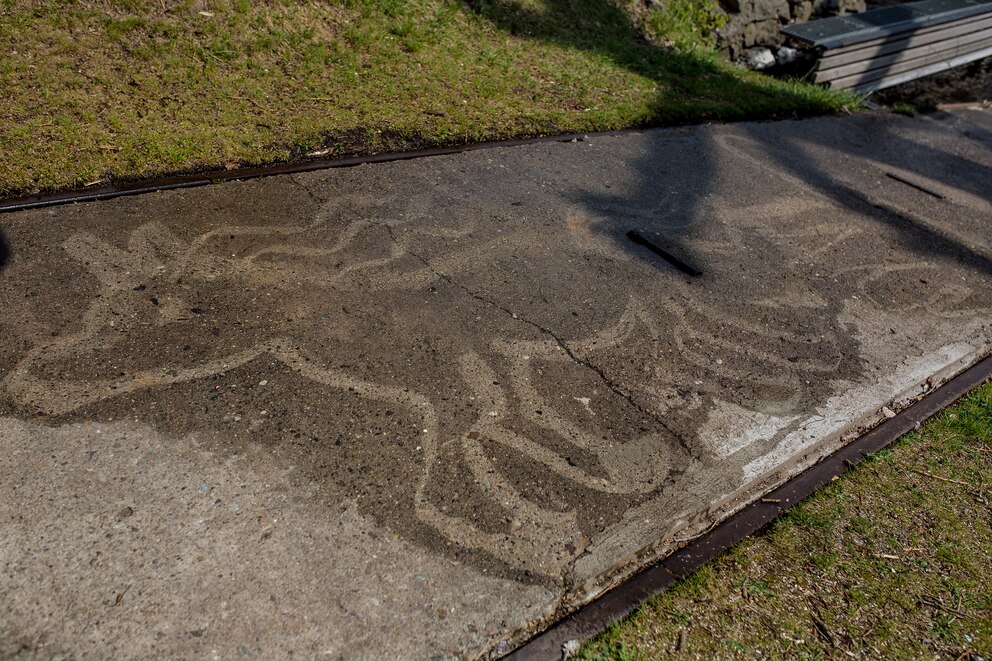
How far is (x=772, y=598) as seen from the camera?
2.24 metres

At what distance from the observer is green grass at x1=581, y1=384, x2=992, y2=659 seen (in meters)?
2.10

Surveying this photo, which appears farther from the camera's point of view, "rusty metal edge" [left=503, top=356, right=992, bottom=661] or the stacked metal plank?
the stacked metal plank

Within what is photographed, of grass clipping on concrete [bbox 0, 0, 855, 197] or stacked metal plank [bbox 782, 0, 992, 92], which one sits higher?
stacked metal plank [bbox 782, 0, 992, 92]

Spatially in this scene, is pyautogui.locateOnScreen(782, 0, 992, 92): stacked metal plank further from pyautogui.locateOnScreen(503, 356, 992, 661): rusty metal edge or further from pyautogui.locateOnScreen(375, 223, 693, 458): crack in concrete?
pyautogui.locateOnScreen(375, 223, 693, 458): crack in concrete

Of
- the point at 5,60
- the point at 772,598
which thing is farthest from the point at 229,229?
the point at 772,598

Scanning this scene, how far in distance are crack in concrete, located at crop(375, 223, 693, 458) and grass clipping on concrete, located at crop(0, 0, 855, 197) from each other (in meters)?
1.33

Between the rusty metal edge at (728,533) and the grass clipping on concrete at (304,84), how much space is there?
10.7 feet

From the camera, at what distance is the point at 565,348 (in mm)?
3258

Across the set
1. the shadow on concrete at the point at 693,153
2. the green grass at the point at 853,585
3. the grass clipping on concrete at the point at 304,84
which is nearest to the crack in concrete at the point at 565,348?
the green grass at the point at 853,585

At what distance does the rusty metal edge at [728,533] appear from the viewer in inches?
81.0

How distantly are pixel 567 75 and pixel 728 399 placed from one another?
435cm

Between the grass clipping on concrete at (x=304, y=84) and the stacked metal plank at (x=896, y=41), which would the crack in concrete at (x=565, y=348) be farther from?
the stacked metal plank at (x=896, y=41)

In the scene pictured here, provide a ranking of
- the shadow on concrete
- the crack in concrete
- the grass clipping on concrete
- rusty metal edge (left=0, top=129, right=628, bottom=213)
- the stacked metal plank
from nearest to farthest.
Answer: the crack in concrete
rusty metal edge (left=0, top=129, right=628, bottom=213)
the grass clipping on concrete
the shadow on concrete
the stacked metal plank

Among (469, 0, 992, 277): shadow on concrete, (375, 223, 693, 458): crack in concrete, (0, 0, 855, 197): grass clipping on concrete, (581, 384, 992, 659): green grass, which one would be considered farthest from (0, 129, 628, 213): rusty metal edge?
(581, 384, 992, 659): green grass
